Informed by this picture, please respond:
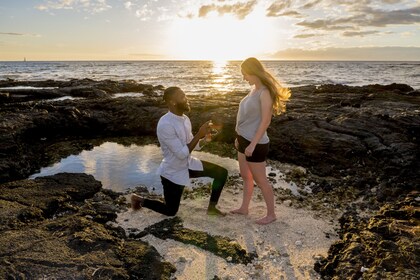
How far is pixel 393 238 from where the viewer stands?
4488 mm

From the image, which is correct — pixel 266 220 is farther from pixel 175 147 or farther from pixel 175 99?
pixel 175 99

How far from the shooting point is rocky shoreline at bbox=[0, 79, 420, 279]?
14.9 ft

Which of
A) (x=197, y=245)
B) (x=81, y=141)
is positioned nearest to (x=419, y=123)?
(x=197, y=245)

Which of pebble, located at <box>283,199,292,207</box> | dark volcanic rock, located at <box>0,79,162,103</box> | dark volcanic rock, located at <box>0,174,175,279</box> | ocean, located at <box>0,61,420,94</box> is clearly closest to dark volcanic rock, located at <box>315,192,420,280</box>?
pebble, located at <box>283,199,292,207</box>

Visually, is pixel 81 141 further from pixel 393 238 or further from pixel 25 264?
pixel 393 238

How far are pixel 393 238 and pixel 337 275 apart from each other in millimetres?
962

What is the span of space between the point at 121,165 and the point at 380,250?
22.3 feet

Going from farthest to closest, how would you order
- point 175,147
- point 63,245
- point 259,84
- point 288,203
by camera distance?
1. point 288,203
2. point 175,147
3. point 259,84
4. point 63,245

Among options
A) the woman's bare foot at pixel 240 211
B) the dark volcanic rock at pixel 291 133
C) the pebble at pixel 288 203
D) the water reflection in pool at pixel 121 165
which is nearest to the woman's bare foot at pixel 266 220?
the woman's bare foot at pixel 240 211

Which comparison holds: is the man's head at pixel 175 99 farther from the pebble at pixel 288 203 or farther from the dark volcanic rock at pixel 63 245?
the pebble at pixel 288 203

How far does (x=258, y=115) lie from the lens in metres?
5.50

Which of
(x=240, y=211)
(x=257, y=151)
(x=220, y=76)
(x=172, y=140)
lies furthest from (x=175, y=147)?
(x=220, y=76)

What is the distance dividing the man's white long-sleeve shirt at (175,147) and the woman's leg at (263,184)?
96 centimetres

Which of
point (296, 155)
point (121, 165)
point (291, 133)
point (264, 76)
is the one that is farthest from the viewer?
point (291, 133)
